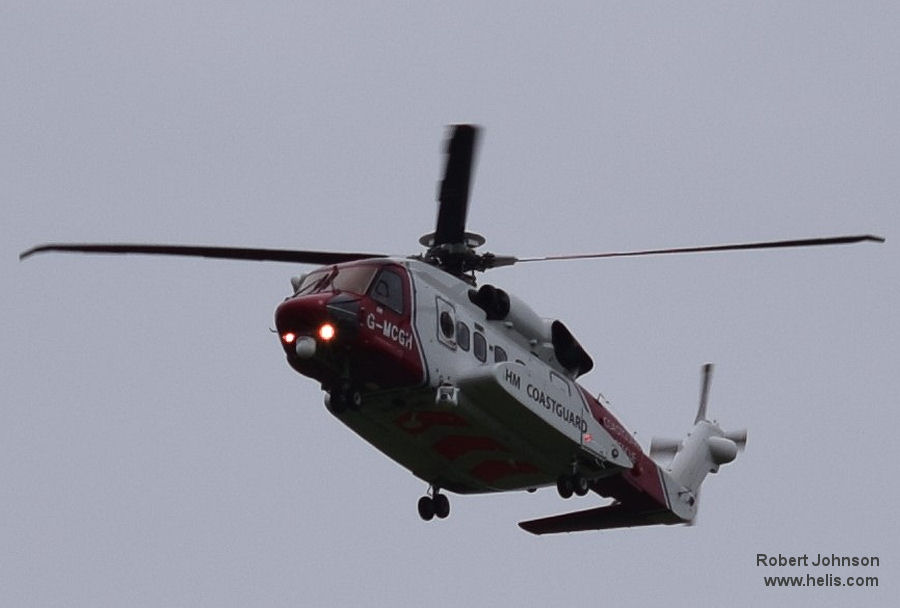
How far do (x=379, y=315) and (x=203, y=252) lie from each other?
2406 millimetres

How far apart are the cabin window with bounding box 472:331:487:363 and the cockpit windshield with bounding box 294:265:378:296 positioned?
6.38 ft

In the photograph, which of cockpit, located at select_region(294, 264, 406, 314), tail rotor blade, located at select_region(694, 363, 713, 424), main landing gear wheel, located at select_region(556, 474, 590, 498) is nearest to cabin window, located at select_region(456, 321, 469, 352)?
cockpit, located at select_region(294, 264, 406, 314)

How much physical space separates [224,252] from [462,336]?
11.4 ft

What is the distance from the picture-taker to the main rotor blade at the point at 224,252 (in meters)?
20.7

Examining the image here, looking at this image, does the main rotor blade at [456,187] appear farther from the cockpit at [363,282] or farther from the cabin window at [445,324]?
the cockpit at [363,282]

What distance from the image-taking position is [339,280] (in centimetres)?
2170

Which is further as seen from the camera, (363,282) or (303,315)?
(363,282)

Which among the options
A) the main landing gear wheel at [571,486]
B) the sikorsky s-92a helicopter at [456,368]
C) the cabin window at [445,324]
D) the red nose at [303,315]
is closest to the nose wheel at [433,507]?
the sikorsky s-92a helicopter at [456,368]

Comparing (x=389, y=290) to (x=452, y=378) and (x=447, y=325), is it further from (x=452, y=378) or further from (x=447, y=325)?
(x=452, y=378)

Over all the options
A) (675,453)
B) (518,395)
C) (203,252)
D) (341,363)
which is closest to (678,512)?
(675,453)

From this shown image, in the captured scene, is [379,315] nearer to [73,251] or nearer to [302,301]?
[302,301]

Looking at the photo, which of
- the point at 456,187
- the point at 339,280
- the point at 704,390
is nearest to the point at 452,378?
the point at 339,280

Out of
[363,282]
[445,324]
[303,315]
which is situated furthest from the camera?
[445,324]

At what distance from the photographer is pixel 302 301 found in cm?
2095
